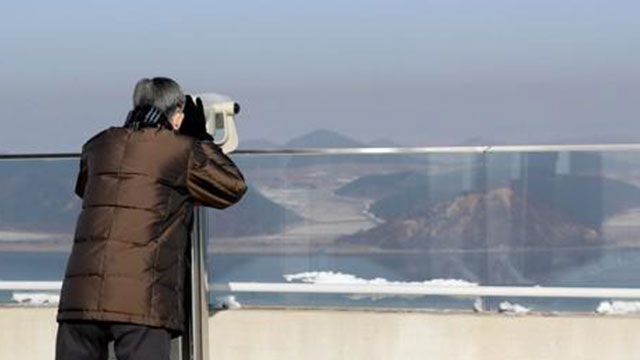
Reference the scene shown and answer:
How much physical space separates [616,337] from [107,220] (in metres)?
2.76

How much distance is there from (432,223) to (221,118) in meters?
1.58

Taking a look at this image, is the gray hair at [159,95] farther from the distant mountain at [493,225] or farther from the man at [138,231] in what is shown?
the distant mountain at [493,225]

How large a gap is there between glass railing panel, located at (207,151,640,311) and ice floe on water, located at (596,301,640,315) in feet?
0.18

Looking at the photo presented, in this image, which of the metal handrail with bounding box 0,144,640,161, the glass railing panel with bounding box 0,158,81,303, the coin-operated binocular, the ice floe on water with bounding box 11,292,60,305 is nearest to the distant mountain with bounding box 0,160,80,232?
the glass railing panel with bounding box 0,158,81,303

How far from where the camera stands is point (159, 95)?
4.28 metres

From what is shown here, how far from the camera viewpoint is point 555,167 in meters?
6.15

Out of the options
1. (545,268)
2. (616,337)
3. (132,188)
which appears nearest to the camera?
(132,188)

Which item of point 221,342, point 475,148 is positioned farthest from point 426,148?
point 221,342

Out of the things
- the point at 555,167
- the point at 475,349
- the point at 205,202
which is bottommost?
the point at 475,349

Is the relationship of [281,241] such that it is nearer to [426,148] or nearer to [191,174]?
[426,148]

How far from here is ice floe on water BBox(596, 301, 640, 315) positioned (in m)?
5.88

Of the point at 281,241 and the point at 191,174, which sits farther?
the point at 281,241

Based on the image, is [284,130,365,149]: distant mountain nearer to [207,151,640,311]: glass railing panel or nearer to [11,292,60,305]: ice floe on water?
[207,151,640,311]: glass railing panel

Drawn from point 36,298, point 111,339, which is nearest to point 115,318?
point 111,339
